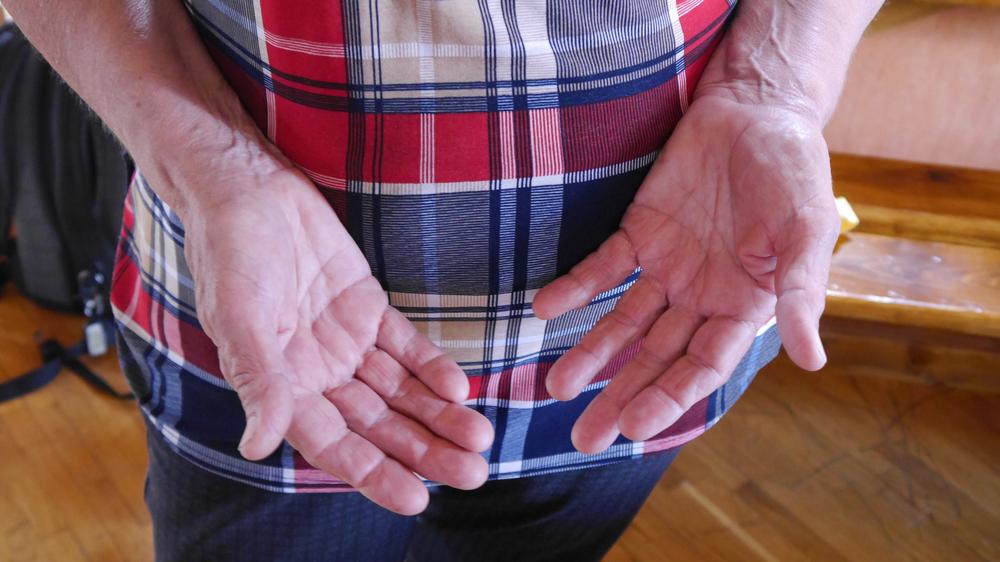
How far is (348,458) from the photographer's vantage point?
0.53 meters

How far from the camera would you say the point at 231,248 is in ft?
1.66

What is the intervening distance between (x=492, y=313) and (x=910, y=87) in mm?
1283

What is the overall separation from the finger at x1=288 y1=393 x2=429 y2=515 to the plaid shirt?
80 mm

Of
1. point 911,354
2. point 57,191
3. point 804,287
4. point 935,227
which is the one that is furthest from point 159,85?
point 911,354

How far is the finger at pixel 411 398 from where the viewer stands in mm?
569

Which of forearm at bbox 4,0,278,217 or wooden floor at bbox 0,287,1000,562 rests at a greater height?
forearm at bbox 4,0,278,217

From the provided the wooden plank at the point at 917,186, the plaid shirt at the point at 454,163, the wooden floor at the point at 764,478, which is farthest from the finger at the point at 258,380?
the wooden plank at the point at 917,186

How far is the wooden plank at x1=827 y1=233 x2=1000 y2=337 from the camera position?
1.37 metres

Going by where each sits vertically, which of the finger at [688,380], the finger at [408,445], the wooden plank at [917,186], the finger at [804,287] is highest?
the finger at [804,287]

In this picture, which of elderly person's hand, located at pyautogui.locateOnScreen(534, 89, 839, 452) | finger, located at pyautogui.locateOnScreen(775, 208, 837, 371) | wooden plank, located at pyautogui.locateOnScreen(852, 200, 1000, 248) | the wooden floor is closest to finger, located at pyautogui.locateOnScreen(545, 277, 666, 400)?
elderly person's hand, located at pyautogui.locateOnScreen(534, 89, 839, 452)

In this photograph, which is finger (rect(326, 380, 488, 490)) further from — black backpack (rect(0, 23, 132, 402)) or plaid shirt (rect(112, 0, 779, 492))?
black backpack (rect(0, 23, 132, 402))

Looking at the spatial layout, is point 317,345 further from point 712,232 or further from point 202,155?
point 712,232

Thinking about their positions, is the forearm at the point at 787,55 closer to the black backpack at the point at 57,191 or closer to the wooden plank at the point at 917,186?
the wooden plank at the point at 917,186

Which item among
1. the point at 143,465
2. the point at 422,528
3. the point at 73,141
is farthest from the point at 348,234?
the point at 73,141
